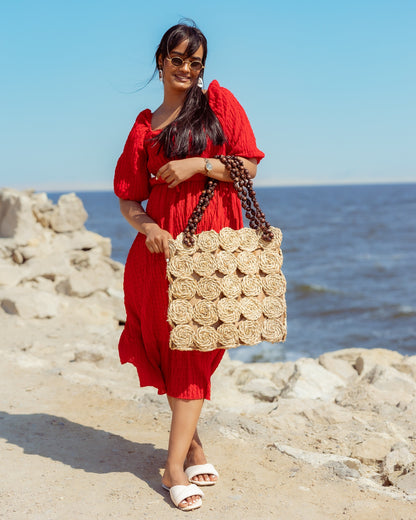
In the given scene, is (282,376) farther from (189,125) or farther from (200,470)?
(189,125)

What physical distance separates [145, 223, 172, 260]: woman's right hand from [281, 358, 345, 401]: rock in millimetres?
2252

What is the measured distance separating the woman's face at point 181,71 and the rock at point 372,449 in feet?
7.18

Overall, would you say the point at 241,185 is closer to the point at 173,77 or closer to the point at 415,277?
the point at 173,77

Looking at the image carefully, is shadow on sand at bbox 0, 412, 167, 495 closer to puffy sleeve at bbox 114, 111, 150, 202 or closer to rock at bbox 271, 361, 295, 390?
puffy sleeve at bbox 114, 111, 150, 202

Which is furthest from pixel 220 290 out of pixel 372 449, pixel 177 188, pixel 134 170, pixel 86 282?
pixel 86 282

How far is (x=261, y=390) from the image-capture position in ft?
15.7

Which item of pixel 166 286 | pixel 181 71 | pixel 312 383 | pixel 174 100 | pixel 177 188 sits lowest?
pixel 312 383

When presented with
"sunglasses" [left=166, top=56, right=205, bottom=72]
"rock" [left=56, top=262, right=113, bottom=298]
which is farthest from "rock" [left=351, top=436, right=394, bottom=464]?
"rock" [left=56, top=262, right=113, bottom=298]

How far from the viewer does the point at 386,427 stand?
3.86 m

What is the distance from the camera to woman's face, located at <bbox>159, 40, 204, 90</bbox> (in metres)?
2.80

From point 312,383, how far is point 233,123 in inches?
104

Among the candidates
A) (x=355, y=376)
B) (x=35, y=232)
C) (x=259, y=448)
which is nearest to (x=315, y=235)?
(x=35, y=232)

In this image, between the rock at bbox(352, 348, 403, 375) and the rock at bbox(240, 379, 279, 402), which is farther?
the rock at bbox(352, 348, 403, 375)

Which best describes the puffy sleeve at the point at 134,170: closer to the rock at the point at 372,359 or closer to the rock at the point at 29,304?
the rock at the point at 372,359
